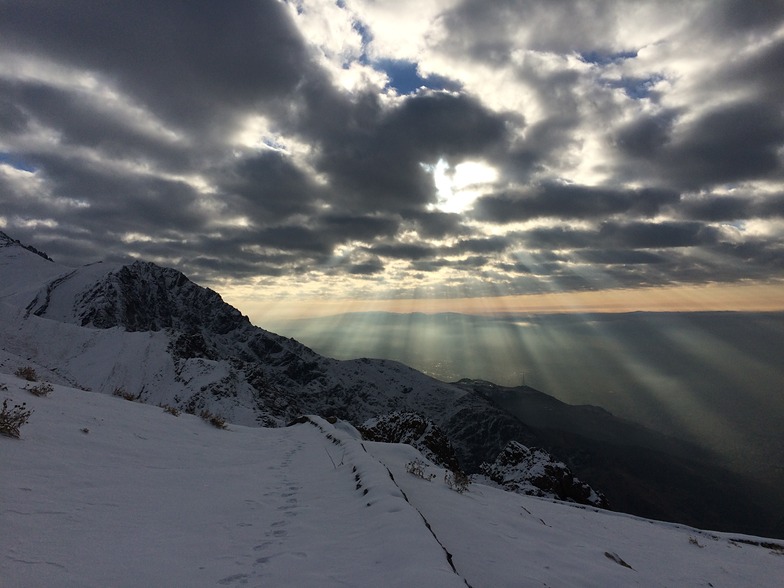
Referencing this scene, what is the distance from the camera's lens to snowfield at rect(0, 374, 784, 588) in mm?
3582

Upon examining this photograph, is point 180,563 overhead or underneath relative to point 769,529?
overhead

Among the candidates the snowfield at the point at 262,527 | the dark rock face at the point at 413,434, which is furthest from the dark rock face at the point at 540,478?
the snowfield at the point at 262,527

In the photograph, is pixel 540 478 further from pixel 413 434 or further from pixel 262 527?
pixel 262 527

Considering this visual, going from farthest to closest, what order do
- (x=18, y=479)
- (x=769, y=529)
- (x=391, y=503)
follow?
(x=769, y=529) < (x=391, y=503) < (x=18, y=479)

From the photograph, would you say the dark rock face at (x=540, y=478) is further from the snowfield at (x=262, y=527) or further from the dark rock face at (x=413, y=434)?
the snowfield at (x=262, y=527)

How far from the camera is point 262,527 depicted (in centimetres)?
527

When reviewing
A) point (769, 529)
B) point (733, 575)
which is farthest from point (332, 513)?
point (769, 529)

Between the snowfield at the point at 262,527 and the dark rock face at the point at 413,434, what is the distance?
50.9 feet

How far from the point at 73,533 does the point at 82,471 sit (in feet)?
7.74

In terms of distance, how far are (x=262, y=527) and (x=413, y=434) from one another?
73.8ft

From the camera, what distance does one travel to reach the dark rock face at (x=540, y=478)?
2502cm

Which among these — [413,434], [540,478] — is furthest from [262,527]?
Answer: [540,478]

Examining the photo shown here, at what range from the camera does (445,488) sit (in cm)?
882

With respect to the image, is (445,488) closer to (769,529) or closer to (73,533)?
(73,533)
